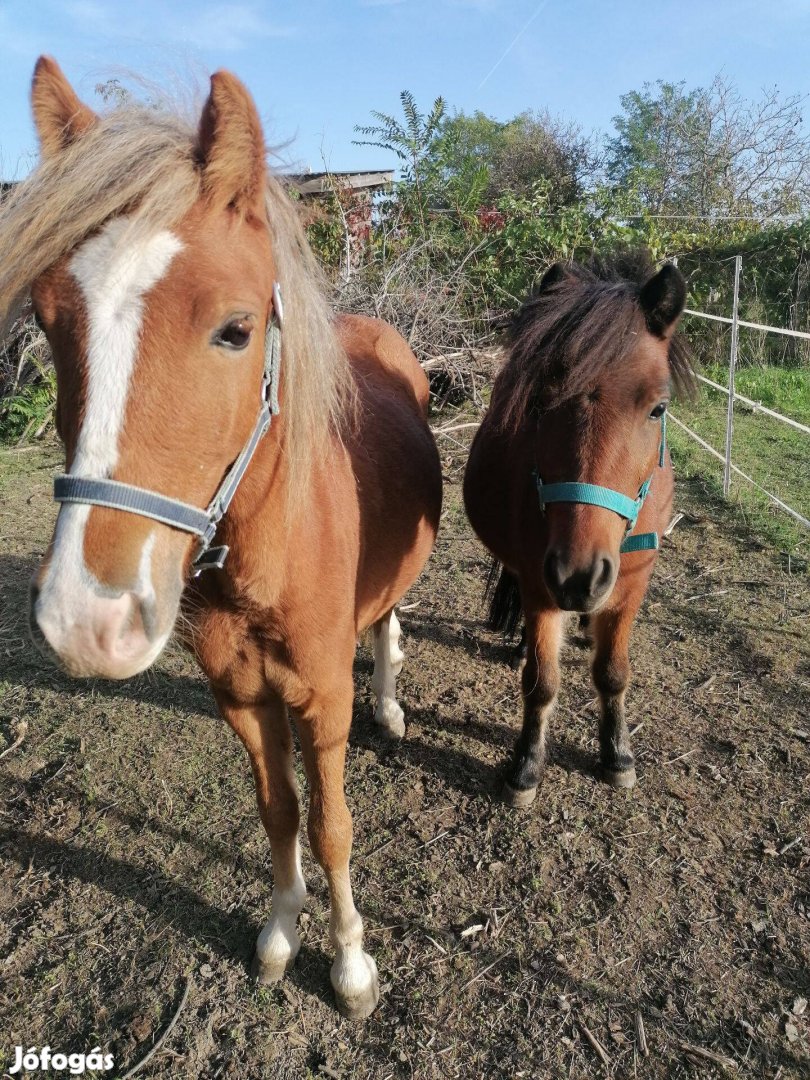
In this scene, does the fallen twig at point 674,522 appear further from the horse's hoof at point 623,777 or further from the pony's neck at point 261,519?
the pony's neck at point 261,519

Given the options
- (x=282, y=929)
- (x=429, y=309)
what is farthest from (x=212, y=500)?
(x=429, y=309)

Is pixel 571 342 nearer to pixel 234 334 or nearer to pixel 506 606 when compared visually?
pixel 234 334

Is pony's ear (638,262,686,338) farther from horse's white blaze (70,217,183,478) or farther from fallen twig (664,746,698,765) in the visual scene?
fallen twig (664,746,698,765)

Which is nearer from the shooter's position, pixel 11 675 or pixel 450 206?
pixel 11 675

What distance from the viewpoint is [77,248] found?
1095 millimetres

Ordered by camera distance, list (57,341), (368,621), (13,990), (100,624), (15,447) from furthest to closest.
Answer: (15,447) < (368,621) < (13,990) < (57,341) < (100,624)

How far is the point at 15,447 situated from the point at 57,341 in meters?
7.45

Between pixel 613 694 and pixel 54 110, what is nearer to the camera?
pixel 54 110

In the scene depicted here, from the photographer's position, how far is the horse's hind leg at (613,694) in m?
2.70

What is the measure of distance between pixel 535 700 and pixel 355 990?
1216 millimetres

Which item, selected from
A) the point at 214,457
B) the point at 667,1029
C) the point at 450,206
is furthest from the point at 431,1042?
the point at 450,206

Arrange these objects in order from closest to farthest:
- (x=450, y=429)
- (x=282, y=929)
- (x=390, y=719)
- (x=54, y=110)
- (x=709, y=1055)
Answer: (x=54, y=110) < (x=709, y=1055) < (x=282, y=929) < (x=390, y=719) < (x=450, y=429)

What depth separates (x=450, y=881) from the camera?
2.37m

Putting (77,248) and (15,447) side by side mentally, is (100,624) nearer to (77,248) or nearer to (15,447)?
(77,248)
